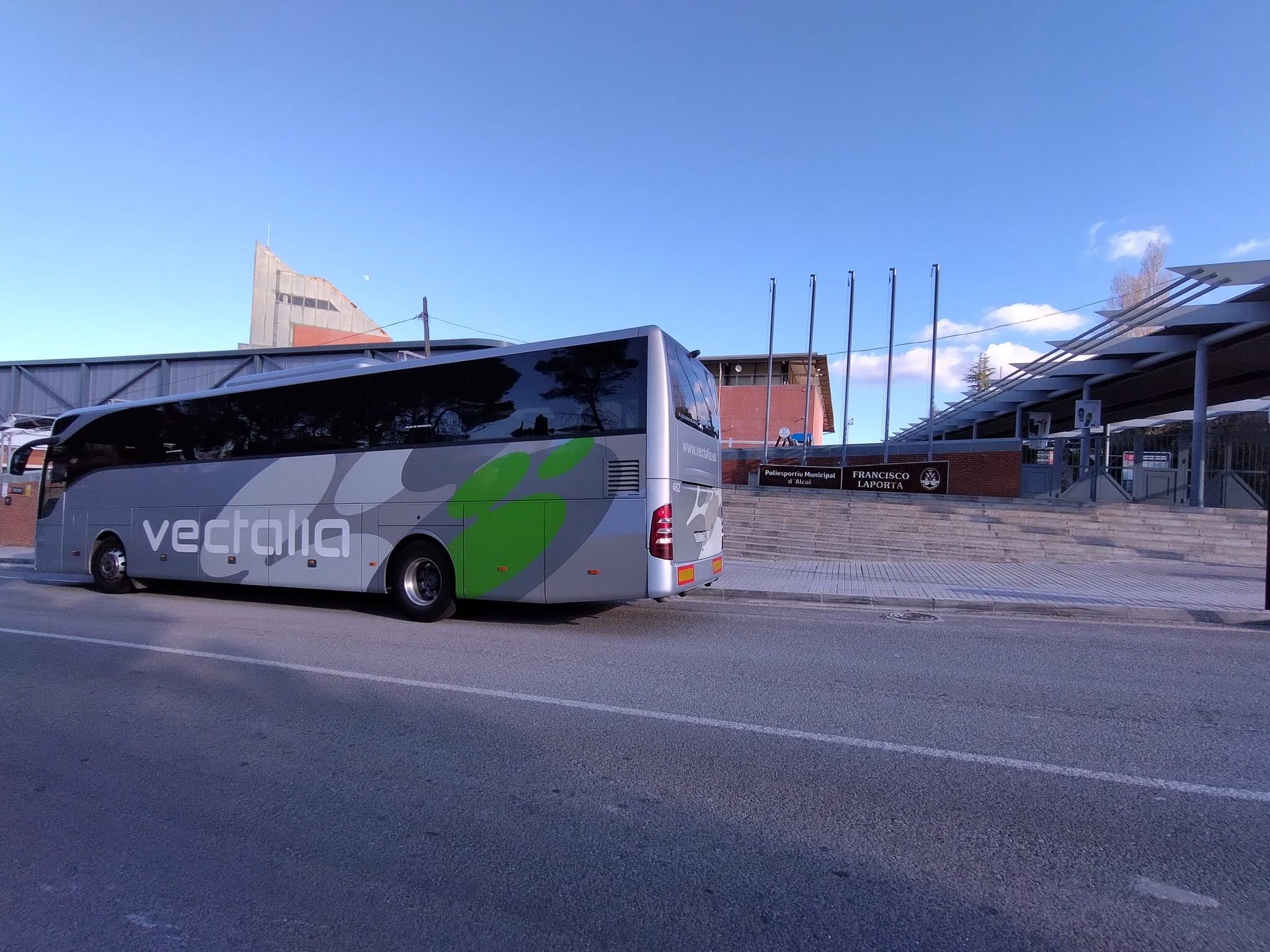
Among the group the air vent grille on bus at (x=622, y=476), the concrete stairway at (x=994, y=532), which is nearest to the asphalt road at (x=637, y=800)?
the air vent grille on bus at (x=622, y=476)

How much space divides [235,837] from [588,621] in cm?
608

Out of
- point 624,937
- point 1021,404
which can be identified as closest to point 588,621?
point 624,937

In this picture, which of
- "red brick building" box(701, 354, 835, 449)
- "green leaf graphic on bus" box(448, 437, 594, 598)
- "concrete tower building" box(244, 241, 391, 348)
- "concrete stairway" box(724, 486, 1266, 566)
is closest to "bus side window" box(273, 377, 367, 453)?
"green leaf graphic on bus" box(448, 437, 594, 598)

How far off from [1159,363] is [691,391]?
69.1 feet

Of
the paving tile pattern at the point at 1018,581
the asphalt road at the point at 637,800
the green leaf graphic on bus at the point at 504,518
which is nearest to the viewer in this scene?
the asphalt road at the point at 637,800

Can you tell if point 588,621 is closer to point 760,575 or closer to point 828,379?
point 760,575

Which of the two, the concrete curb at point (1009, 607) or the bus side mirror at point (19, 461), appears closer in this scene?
the concrete curb at point (1009, 607)

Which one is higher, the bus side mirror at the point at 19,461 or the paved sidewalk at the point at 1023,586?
the bus side mirror at the point at 19,461

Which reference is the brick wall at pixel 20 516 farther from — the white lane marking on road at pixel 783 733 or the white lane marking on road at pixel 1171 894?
the white lane marking on road at pixel 1171 894

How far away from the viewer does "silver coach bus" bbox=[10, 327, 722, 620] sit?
336 inches

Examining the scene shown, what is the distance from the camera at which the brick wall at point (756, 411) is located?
46.5 metres

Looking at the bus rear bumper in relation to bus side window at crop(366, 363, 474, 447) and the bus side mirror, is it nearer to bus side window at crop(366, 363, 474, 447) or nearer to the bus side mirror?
bus side window at crop(366, 363, 474, 447)

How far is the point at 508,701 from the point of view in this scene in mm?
5891

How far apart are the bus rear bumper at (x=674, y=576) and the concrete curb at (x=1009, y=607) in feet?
7.63
